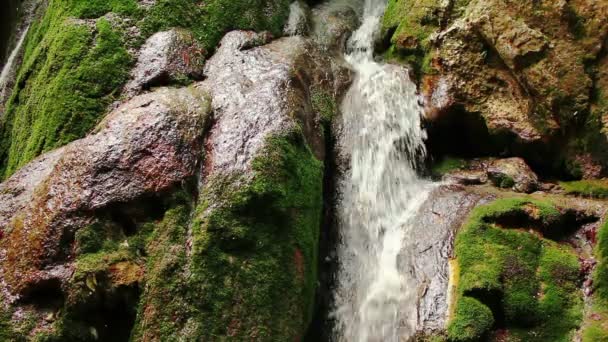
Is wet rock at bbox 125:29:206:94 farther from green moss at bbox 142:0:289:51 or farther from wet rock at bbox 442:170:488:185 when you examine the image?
wet rock at bbox 442:170:488:185

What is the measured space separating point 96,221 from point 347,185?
3315 mm

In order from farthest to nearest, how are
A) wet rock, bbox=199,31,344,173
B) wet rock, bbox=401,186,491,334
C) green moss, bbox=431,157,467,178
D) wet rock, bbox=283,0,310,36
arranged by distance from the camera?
wet rock, bbox=283,0,310,36, green moss, bbox=431,157,467,178, wet rock, bbox=199,31,344,173, wet rock, bbox=401,186,491,334

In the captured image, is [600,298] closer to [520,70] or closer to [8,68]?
[520,70]

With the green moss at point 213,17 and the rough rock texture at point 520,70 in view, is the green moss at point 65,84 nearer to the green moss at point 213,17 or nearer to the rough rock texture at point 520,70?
the green moss at point 213,17

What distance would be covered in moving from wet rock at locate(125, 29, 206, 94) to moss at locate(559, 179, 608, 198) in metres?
5.21

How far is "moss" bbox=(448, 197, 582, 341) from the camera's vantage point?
5031mm

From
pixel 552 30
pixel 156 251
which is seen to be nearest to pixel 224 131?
pixel 156 251

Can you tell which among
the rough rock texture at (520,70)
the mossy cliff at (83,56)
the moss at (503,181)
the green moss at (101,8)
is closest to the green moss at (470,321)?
the moss at (503,181)

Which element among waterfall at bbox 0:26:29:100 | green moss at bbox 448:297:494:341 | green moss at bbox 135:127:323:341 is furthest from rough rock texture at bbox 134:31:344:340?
waterfall at bbox 0:26:29:100

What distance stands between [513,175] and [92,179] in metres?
5.25

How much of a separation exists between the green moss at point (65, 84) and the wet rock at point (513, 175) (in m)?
5.19

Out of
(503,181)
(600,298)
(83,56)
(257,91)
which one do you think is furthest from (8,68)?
(600,298)

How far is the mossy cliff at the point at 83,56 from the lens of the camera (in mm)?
6527

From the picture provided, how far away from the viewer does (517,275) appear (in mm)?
5258
